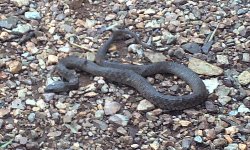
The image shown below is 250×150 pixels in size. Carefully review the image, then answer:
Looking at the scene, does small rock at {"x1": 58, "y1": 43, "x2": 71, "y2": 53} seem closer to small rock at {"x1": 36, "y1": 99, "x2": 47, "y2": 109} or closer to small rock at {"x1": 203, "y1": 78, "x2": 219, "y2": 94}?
small rock at {"x1": 36, "y1": 99, "x2": 47, "y2": 109}

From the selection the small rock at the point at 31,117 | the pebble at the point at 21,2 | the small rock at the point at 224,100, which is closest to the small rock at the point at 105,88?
the small rock at the point at 31,117

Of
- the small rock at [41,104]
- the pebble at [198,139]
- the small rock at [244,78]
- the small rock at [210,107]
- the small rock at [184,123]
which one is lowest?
the small rock at [41,104]

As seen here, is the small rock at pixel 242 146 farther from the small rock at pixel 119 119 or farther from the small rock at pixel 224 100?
the small rock at pixel 119 119

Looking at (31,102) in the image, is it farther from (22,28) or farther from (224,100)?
(224,100)

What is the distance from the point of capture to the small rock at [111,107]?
17.0 feet

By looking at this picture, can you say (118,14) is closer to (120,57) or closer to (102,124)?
(120,57)

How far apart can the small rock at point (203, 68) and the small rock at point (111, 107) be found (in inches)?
33.1

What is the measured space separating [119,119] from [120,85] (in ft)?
1.73

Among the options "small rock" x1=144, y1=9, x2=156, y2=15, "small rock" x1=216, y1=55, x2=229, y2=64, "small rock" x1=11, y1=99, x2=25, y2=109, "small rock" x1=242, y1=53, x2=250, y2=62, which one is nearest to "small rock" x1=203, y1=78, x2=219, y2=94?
"small rock" x1=216, y1=55, x2=229, y2=64

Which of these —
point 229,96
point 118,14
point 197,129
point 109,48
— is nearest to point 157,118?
point 197,129

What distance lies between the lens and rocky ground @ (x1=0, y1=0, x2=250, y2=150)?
4.94 meters

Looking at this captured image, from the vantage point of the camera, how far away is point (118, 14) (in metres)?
6.49

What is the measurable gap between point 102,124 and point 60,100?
0.51 metres

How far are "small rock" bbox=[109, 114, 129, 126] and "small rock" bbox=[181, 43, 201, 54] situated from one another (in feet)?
3.74
